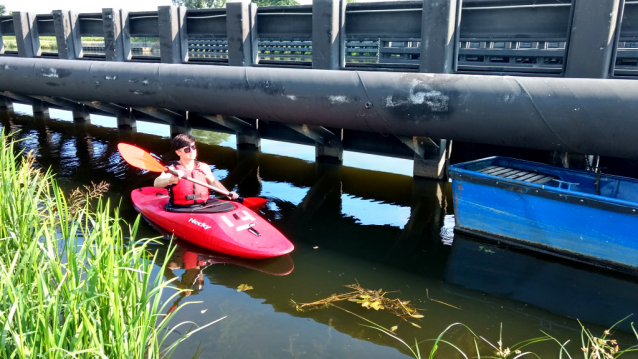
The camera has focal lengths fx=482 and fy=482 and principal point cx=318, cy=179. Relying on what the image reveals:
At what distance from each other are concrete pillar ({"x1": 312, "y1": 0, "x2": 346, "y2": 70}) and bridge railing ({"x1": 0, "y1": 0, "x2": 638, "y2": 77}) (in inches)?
0.7

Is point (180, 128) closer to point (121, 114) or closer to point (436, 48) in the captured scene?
point (121, 114)

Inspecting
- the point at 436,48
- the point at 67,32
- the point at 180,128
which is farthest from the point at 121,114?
the point at 436,48

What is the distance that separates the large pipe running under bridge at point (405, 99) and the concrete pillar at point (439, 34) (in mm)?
1335

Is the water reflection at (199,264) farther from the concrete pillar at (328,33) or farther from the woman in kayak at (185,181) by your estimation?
the concrete pillar at (328,33)

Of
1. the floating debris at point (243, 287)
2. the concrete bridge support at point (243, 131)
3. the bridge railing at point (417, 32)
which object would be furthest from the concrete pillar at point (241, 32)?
the floating debris at point (243, 287)

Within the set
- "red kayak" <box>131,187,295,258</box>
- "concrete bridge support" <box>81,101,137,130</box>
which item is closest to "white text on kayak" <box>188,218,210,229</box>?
"red kayak" <box>131,187,295,258</box>

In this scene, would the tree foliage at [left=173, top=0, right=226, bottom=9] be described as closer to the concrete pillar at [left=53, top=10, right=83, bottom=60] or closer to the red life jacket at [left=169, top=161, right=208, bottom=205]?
the concrete pillar at [left=53, top=10, right=83, bottom=60]

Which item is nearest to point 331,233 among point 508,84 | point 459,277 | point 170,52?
point 459,277

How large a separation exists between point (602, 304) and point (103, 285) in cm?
408

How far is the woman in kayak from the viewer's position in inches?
201

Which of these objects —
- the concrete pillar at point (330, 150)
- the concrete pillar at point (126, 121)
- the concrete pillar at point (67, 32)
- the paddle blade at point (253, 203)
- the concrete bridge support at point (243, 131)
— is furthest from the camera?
the concrete pillar at point (67, 32)

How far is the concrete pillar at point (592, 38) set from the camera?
6043 mm

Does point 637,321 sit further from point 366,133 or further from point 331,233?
point 366,133

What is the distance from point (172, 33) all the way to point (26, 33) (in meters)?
5.79
